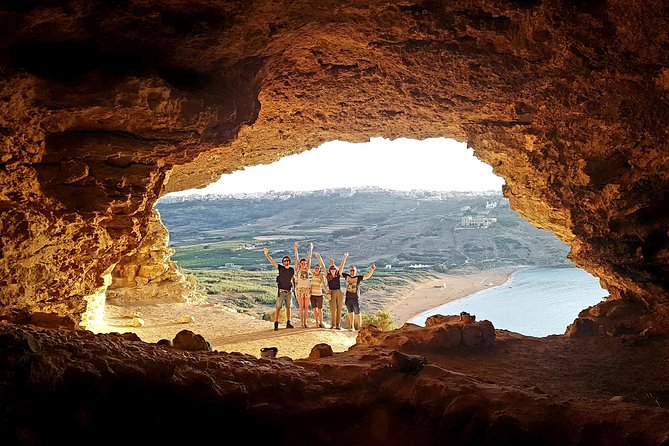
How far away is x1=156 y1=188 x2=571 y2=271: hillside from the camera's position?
40.8 metres

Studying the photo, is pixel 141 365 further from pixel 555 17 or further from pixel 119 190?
pixel 555 17

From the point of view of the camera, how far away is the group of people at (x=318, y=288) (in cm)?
1169

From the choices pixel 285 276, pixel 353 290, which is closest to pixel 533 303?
pixel 353 290

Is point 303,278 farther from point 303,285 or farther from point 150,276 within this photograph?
point 150,276

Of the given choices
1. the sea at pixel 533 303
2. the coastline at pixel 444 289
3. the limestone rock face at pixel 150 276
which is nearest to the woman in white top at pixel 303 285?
the sea at pixel 533 303

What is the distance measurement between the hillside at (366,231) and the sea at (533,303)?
370 inches

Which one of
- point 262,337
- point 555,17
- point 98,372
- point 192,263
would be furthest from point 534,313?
point 192,263

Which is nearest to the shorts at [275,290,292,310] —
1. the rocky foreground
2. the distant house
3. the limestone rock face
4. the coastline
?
the limestone rock face

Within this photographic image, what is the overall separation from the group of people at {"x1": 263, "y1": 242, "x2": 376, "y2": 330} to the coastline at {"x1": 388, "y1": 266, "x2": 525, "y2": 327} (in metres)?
8.78

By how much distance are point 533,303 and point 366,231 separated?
31.6 m

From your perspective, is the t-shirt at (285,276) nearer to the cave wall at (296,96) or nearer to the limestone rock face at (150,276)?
the cave wall at (296,96)

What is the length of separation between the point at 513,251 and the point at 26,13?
41.1 metres

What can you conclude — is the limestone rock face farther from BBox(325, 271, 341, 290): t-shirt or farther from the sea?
the sea

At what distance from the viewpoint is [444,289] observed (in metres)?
29.6
